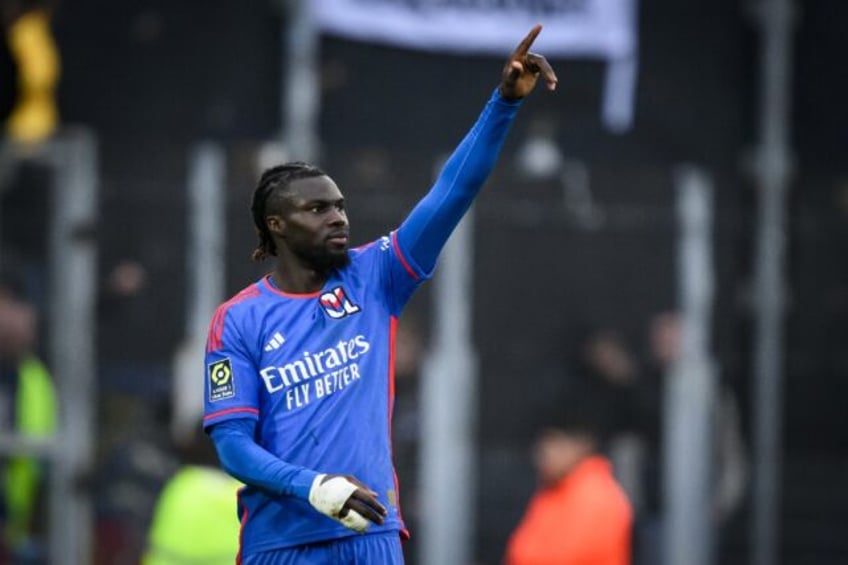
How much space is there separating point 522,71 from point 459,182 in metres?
0.34

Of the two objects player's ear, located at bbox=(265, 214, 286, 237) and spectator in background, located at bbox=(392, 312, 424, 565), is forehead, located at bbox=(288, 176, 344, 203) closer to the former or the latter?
player's ear, located at bbox=(265, 214, 286, 237)

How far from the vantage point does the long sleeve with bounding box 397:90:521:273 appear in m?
5.54

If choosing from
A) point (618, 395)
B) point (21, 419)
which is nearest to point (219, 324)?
point (21, 419)

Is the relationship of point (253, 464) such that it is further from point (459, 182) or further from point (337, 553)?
point (459, 182)

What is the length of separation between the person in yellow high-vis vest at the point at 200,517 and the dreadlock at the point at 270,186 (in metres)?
2.55

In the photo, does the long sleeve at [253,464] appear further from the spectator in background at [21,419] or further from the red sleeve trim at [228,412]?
the spectator in background at [21,419]

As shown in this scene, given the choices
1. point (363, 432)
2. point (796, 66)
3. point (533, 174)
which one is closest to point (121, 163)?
point (533, 174)

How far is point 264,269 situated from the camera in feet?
34.4

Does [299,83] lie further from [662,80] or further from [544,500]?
[544,500]

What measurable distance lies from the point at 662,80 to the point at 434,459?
7.64 ft

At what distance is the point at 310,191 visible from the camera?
5512 mm

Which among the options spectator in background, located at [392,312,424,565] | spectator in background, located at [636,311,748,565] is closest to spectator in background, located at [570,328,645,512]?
spectator in background, located at [636,311,748,565]

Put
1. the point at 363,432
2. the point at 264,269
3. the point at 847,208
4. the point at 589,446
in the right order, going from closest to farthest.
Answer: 1. the point at 363,432
2. the point at 589,446
3. the point at 264,269
4. the point at 847,208

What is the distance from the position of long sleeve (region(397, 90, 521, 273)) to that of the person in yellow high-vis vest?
107 inches
